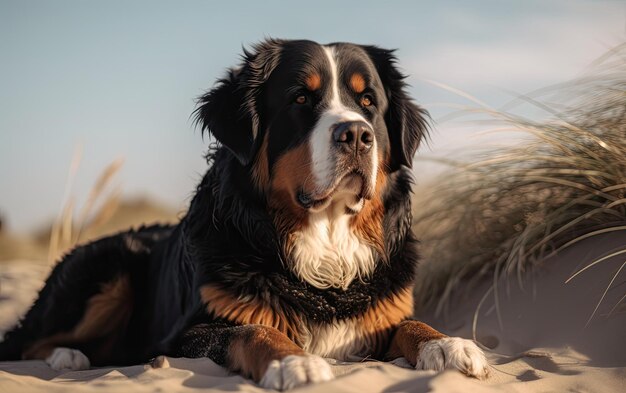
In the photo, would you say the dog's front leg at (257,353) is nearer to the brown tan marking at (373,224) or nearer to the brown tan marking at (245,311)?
the brown tan marking at (245,311)

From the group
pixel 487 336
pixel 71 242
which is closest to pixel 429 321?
pixel 487 336

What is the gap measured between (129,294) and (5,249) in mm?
7256

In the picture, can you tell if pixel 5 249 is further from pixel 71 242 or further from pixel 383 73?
pixel 383 73

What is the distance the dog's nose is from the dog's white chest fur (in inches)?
20.6

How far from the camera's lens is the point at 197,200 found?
13.5 feet

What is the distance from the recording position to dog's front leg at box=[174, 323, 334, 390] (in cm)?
288

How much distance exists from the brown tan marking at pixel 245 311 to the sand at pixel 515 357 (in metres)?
0.33

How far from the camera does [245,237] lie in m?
3.86

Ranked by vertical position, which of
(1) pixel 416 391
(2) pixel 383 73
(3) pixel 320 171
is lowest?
(1) pixel 416 391

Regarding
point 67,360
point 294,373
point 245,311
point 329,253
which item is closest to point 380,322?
point 329,253

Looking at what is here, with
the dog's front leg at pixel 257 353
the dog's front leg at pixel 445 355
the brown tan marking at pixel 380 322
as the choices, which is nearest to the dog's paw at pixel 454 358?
the dog's front leg at pixel 445 355

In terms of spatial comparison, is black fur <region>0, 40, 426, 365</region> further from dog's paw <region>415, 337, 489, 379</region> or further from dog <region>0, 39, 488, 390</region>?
dog's paw <region>415, 337, 489, 379</region>

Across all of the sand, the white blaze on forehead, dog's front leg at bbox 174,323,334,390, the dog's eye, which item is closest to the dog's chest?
the sand

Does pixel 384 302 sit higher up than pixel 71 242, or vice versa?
pixel 384 302
